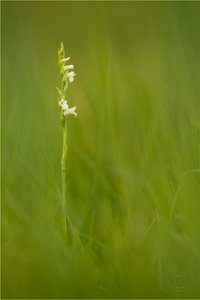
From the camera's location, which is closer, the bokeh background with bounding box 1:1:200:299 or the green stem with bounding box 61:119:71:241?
the bokeh background with bounding box 1:1:200:299

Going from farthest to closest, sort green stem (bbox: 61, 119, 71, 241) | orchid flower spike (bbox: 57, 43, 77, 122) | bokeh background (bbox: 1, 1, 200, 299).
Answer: orchid flower spike (bbox: 57, 43, 77, 122)
green stem (bbox: 61, 119, 71, 241)
bokeh background (bbox: 1, 1, 200, 299)

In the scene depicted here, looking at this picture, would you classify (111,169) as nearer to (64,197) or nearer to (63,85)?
(64,197)

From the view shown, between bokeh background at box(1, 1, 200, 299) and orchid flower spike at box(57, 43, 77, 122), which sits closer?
bokeh background at box(1, 1, 200, 299)

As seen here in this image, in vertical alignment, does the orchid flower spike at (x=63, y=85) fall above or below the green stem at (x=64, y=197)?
above

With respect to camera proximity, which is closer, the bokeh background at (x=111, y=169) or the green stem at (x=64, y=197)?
the bokeh background at (x=111, y=169)

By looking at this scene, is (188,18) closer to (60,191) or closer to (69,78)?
(69,78)

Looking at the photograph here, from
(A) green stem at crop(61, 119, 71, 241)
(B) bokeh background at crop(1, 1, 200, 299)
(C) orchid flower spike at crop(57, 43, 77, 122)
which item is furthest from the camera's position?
(C) orchid flower spike at crop(57, 43, 77, 122)

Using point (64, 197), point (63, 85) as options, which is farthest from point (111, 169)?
point (63, 85)

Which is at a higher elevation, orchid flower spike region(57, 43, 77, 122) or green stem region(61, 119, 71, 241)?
orchid flower spike region(57, 43, 77, 122)
